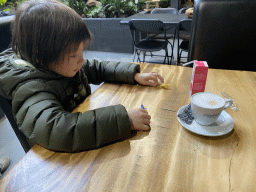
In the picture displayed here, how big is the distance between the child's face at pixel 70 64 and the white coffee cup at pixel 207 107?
0.44 m

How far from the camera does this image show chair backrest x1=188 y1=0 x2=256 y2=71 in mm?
1138

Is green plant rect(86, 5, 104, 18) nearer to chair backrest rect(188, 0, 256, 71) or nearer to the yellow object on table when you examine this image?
the yellow object on table

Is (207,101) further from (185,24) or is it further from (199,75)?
(185,24)

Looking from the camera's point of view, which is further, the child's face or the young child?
the child's face

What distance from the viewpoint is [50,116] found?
528mm

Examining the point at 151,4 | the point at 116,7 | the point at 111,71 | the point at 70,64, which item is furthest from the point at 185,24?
the point at 151,4

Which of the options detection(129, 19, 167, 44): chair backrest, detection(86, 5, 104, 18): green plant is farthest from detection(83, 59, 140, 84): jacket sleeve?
detection(86, 5, 104, 18): green plant

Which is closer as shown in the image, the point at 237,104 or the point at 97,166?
the point at 97,166

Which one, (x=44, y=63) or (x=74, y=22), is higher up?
(x=74, y=22)

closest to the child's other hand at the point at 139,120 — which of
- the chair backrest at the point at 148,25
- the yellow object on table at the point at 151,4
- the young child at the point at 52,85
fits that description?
the young child at the point at 52,85

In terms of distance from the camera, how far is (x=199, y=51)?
1.29m

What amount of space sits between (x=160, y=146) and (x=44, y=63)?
51 centimetres

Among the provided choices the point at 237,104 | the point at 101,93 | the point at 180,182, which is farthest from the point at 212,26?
the point at 180,182

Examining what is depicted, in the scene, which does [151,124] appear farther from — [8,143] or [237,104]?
[8,143]
